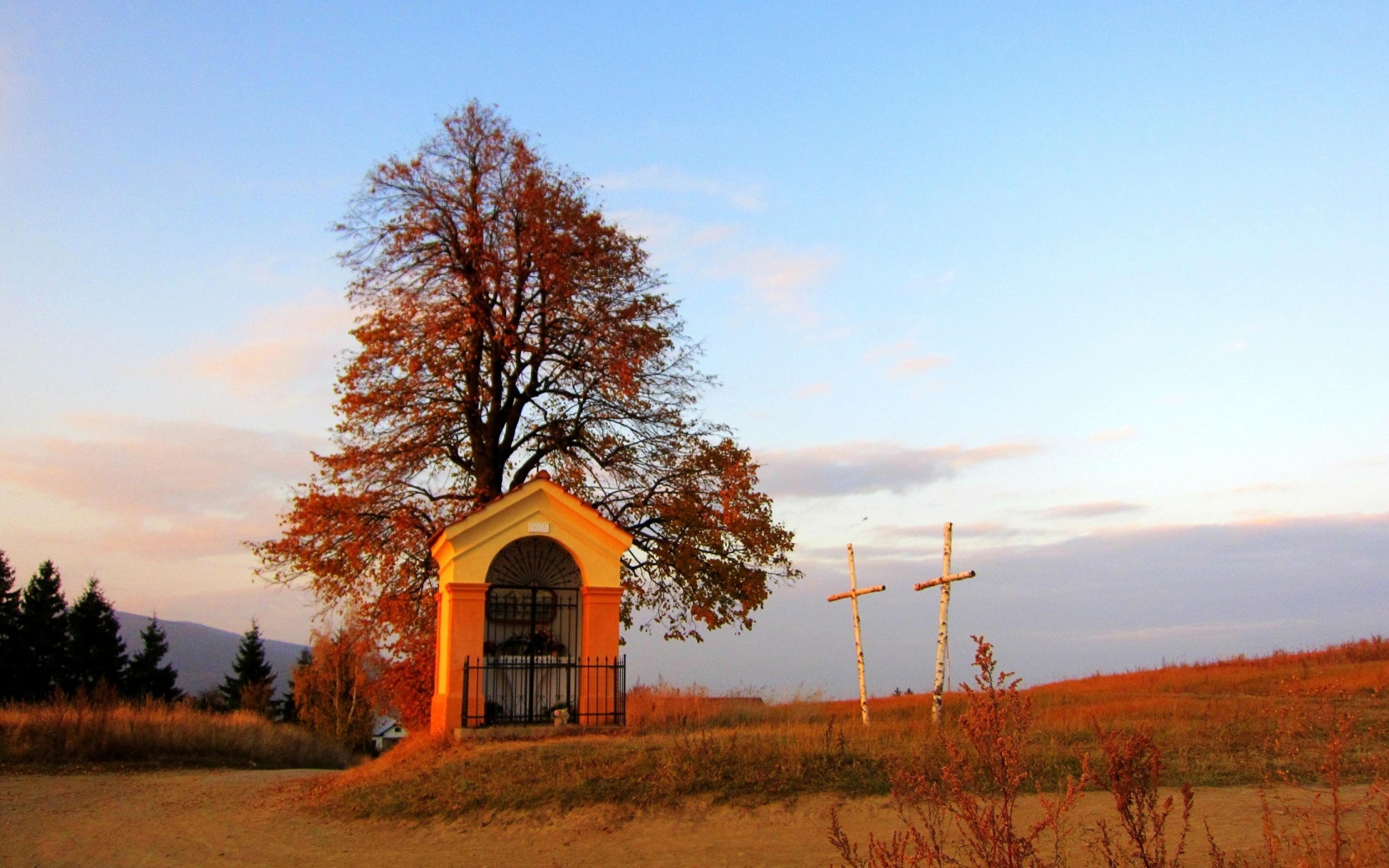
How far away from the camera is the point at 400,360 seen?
20703 mm

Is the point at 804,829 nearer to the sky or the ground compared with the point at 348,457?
nearer to the ground

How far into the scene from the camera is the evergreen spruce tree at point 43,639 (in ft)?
149

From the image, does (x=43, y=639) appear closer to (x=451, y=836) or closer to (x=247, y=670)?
(x=247, y=670)

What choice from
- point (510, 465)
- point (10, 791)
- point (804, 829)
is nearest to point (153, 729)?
point (10, 791)

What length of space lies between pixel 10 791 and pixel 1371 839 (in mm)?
17795

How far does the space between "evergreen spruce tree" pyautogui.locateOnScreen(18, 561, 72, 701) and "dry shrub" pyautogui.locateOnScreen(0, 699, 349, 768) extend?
84.2 feet

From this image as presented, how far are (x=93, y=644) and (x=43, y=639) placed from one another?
2134mm

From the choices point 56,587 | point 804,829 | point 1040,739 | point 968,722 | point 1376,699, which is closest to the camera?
point 968,722

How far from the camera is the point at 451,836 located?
1170cm

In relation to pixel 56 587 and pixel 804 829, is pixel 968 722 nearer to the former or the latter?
pixel 804 829

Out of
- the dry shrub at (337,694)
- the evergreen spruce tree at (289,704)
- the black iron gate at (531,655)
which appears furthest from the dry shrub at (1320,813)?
the evergreen spruce tree at (289,704)

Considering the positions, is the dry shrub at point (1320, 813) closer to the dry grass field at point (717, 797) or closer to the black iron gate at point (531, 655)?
the dry grass field at point (717, 797)

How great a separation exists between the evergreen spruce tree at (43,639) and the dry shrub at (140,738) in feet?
84.2

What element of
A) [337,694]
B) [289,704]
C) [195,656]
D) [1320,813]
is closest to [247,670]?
[289,704]
